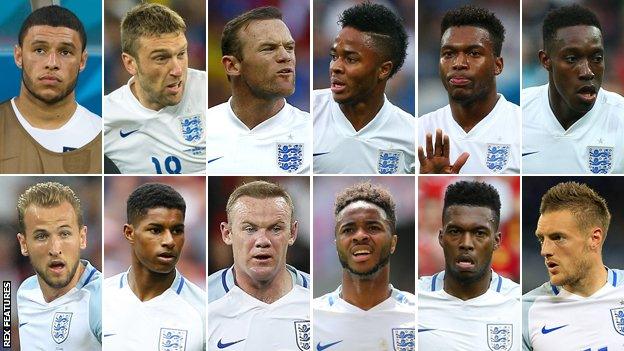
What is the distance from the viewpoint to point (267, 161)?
7789 mm

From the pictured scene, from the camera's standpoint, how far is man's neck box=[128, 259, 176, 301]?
25.7 feet

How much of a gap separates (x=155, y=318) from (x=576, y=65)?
2822 mm

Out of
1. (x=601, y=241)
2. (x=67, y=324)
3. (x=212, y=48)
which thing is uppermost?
(x=212, y=48)

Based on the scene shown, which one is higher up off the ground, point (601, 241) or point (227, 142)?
point (227, 142)

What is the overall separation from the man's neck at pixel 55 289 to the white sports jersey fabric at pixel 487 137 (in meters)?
2.10

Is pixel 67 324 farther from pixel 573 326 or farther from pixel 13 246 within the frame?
pixel 573 326

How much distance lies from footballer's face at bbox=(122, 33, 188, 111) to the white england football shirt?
25 cm

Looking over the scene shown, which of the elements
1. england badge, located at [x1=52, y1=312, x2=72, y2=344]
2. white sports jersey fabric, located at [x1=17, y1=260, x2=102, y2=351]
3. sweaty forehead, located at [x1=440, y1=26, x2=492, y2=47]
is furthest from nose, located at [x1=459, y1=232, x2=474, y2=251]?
england badge, located at [x1=52, y1=312, x2=72, y2=344]

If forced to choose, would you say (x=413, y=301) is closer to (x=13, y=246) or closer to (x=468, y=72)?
(x=468, y=72)

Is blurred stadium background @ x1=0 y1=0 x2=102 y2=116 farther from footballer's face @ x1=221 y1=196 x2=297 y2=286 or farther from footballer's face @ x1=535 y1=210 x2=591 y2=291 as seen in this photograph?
footballer's face @ x1=535 y1=210 x2=591 y2=291

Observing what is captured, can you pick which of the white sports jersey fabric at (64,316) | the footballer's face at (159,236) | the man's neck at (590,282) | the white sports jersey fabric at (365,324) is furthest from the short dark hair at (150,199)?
the man's neck at (590,282)

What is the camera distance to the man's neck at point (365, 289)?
781cm

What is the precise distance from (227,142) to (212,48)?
0.54m

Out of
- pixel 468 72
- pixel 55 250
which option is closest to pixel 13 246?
pixel 55 250
